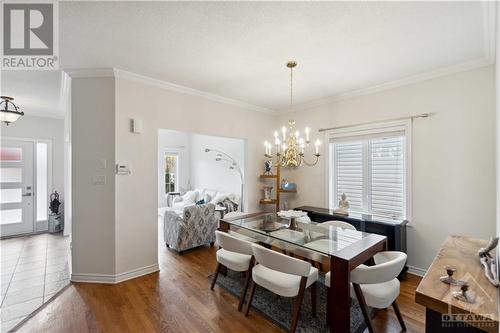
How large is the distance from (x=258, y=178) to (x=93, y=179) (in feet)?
9.17

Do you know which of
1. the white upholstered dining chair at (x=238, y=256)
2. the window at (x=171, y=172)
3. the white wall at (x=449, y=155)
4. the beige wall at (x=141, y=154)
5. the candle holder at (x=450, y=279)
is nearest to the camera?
the candle holder at (x=450, y=279)

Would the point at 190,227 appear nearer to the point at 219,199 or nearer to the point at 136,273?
the point at 136,273

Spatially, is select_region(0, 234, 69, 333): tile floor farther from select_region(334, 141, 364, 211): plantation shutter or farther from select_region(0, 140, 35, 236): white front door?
select_region(334, 141, 364, 211): plantation shutter

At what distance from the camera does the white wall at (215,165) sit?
565 cm

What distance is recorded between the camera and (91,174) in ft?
9.27

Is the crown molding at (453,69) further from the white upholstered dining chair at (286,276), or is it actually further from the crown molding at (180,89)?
the white upholstered dining chair at (286,276)

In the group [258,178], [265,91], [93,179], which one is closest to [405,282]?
[258,178]

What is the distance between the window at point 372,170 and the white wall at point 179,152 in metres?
5.61

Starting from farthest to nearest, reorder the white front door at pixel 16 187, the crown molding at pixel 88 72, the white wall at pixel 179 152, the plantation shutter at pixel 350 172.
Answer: the white wall at pixel 179 152 < the white front door at pixel 16 187 < the plantation shutter at pixel 350 172 < the crown molding at pixel 88 72

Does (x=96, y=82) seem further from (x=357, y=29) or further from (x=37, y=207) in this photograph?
(x=37, y=207)

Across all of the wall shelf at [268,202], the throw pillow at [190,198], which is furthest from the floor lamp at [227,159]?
the throw pillow at [190,198]

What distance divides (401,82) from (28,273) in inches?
228

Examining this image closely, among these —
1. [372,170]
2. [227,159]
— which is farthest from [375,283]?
[227,159]

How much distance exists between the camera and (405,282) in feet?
9.23
